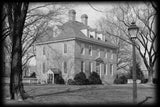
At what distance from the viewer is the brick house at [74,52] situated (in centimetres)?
3198

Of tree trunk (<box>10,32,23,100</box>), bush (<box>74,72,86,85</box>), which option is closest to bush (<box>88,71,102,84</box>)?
bush (<box>74,72,86,85</box>)

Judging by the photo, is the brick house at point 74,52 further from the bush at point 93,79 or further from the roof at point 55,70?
the bush at point 93,79

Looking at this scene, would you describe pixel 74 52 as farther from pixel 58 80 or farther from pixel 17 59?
pixel 17 59

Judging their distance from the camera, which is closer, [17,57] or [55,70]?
[17,57]

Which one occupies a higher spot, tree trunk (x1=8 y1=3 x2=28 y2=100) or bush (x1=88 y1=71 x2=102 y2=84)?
tree trunk (x1=8 y1=3 x2=28 y2=100)

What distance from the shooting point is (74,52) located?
31.5 meters

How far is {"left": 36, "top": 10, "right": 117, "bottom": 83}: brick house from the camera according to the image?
105 feet

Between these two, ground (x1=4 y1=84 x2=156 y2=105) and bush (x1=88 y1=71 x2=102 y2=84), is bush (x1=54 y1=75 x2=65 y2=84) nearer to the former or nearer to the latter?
bush (x1=88 y1=71 x2=102 y2=84)

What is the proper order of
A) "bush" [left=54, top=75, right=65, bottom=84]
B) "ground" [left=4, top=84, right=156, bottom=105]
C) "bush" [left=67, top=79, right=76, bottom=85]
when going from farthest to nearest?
"bush" [left=54, top=75, right=65, bottom=84] → "bush" [left=67, top=79, right=76, bottom=85] → "ground" [left=4, top=84, right=156, bottom=105]

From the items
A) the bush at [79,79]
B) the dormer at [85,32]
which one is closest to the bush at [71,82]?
the bush at [79,79]

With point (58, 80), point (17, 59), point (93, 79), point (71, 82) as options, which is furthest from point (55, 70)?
point (17, 59)

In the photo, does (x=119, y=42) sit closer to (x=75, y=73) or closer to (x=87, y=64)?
(x=87, y=64)

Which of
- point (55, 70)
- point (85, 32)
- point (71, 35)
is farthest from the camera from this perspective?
point (85, 32)

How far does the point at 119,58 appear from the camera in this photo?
182 feet
